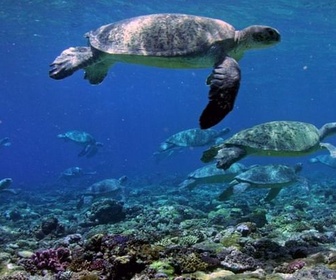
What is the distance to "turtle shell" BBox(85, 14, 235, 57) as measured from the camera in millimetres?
6359

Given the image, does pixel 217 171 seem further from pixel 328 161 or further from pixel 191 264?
pixel 328 161

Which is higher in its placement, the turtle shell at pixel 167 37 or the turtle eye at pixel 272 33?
the turtle eye at pixel 272 33

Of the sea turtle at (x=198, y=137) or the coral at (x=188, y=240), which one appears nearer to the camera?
the coral at (x=188, y=240)

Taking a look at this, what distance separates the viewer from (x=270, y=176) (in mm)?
11688

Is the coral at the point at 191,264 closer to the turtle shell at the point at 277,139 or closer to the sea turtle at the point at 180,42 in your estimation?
the sea turtle at the point at 180,42

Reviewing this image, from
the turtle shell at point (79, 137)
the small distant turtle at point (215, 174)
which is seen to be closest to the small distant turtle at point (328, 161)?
the small distant turtle at point (215, 174)

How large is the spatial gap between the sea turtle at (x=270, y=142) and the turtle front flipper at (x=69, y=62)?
10.4 ft

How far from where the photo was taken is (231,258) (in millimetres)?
4871

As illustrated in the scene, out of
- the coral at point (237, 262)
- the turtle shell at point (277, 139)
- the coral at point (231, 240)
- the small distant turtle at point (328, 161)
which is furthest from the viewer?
the small distant turtle at point (328, 161)

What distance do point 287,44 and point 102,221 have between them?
100 feet

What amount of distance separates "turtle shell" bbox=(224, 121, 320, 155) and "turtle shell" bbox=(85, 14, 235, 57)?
6.82 feet

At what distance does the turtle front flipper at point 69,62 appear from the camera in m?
7.26

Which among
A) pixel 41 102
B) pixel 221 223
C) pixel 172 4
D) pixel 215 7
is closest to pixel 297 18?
pixel 215 7

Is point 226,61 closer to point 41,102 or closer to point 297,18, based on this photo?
point 297,18
